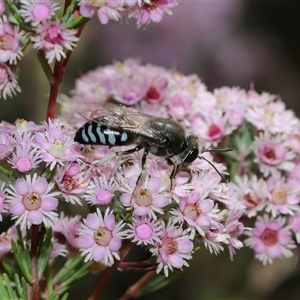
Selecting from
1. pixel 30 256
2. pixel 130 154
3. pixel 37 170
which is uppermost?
pixel 130 154

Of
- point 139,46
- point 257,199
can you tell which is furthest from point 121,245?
point 139,46

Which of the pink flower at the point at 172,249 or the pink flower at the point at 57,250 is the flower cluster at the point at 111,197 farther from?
the pink flower at the point at 57,250

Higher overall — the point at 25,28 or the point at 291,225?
the point at 25,28

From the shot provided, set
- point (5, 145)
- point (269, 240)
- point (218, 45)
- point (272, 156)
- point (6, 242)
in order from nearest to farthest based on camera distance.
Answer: point (5, 145), point (6, 242), point (269, 240), point (272, 156), point (218, 45)

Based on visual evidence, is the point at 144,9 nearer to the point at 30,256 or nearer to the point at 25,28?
the point at 25,28

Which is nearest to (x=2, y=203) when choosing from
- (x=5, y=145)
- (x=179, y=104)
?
(x=5, y=145)

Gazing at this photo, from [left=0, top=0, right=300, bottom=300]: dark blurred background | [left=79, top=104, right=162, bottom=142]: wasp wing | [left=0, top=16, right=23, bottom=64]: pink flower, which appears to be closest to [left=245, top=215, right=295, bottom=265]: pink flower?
[left=79, top=104, right=162, bottom=142]: wasp wing

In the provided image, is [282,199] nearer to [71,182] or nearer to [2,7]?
[71,182]
